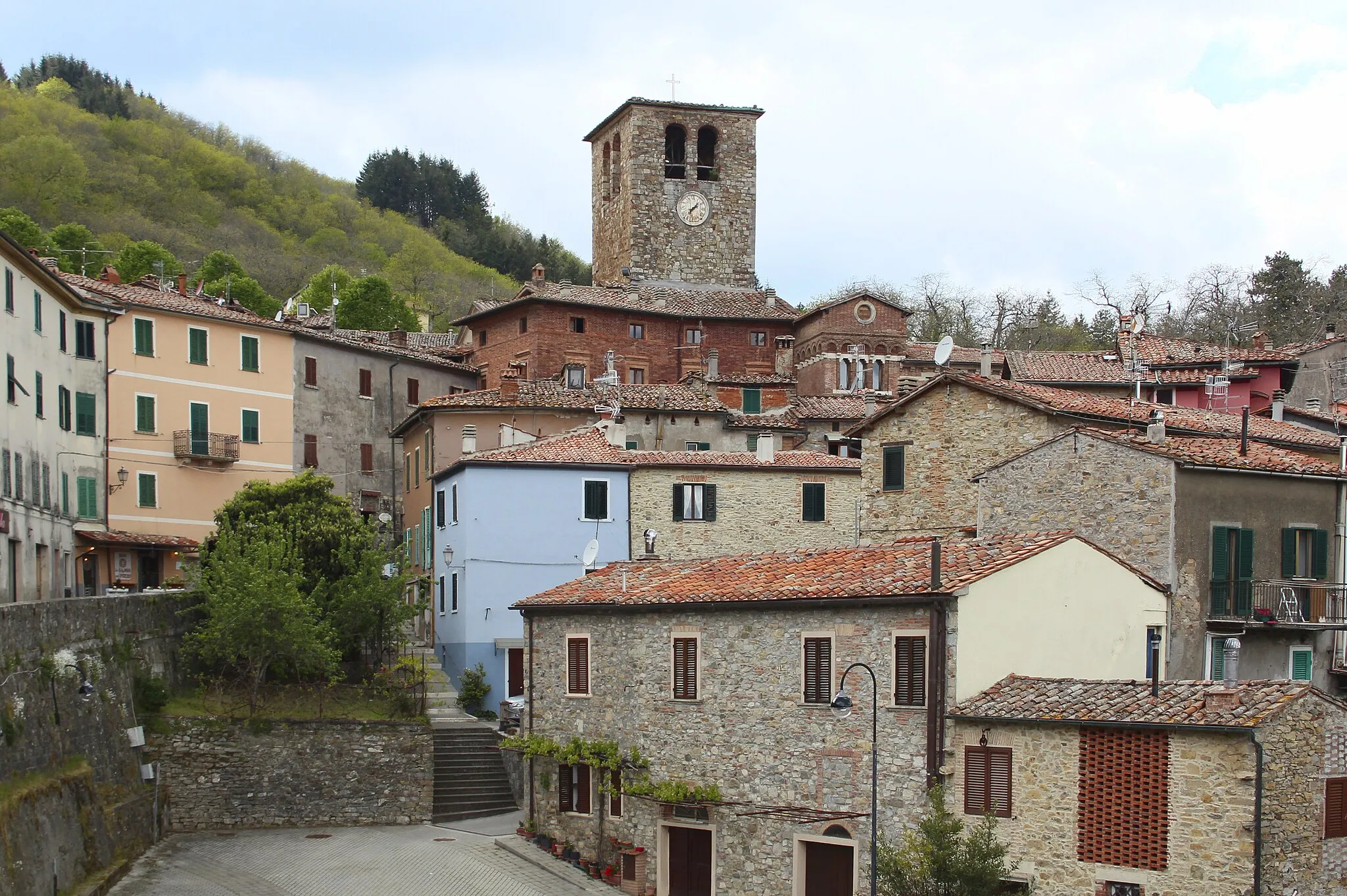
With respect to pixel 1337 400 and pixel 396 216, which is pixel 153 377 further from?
pixel 396 216

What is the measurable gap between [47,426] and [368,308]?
43.6 metres

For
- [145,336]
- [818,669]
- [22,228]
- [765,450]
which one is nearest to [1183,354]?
[765,450]

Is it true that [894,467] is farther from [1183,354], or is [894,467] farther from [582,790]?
[1183,354]

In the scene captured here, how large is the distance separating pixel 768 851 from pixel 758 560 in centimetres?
588

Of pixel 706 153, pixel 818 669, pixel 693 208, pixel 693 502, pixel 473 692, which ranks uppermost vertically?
pixel 706 153

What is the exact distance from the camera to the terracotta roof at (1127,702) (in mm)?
21719

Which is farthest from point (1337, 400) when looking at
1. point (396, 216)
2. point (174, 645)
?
point (396, 216)

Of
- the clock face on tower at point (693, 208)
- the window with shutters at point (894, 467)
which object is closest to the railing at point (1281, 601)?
the window with shutters at point (894, 467)

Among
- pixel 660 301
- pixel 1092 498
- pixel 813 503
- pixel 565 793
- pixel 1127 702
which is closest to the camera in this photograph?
pixel 1127 702

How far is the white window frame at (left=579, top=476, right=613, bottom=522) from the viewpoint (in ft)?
143

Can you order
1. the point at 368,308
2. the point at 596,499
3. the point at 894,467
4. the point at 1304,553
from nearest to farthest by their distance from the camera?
the point at 1304,553
the point at 894,467
the point at 596,499
the point at 368,308

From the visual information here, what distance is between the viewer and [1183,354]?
177 feet

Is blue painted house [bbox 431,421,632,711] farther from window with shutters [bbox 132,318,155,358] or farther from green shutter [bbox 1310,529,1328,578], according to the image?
green shutter [bbox 1310,529,1328,578]

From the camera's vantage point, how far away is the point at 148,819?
110 feet
